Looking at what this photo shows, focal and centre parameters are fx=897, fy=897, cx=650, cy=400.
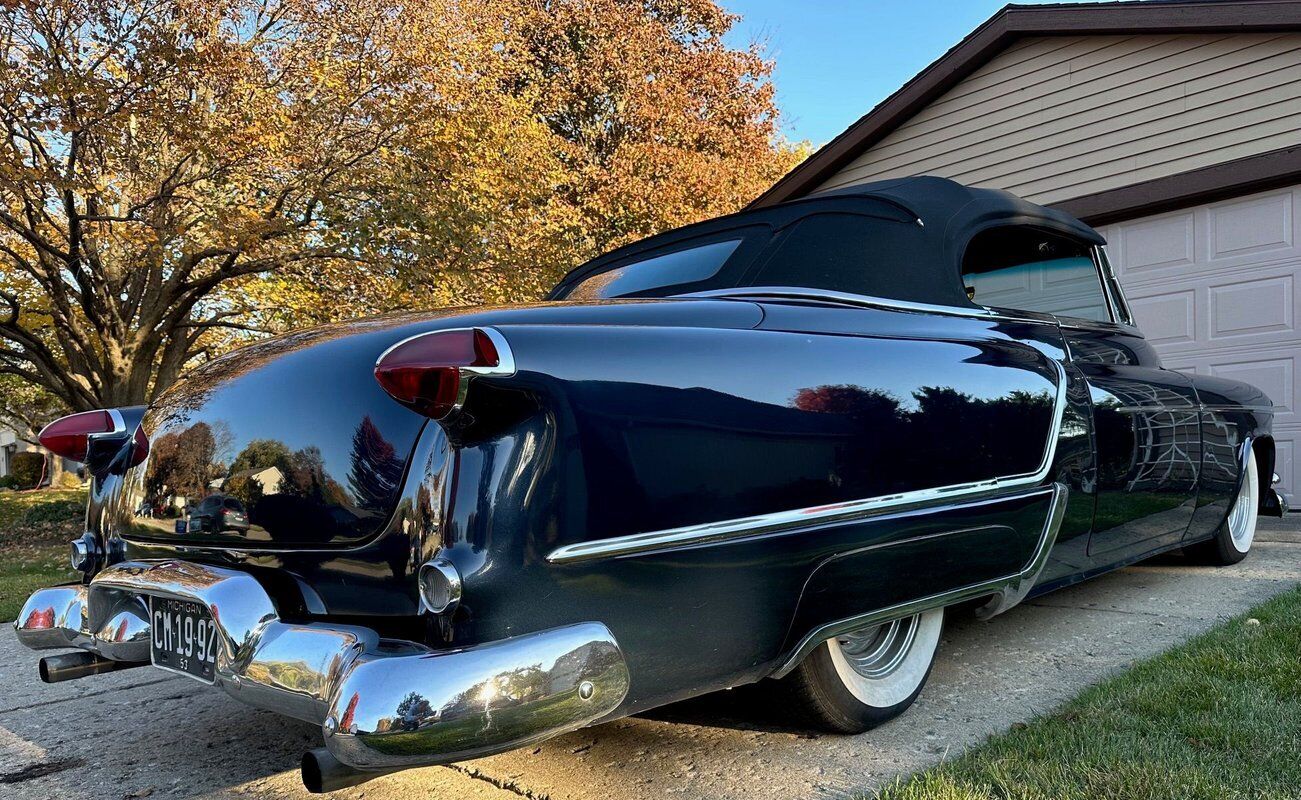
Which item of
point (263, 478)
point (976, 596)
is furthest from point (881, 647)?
point (263, 478)

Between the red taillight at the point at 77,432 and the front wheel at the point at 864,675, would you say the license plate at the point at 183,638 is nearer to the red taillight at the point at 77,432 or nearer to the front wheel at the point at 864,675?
the red taillight at the point at 77,432

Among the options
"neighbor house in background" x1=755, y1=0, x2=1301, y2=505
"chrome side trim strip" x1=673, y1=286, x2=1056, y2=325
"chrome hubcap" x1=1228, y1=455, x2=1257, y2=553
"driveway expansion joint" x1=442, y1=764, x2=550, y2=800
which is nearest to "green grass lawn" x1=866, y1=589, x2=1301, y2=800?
"driveway expansion joint" x1=442, y1=764, x2=550, y2=800

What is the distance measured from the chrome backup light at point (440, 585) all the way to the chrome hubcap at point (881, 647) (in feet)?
4.15

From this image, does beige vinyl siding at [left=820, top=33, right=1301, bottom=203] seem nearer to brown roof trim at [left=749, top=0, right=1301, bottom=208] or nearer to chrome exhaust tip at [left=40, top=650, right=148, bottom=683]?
brown roof trim at [left=749, top=0, right=1301, bottom=208]

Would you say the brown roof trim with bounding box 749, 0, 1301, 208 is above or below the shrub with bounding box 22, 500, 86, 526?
above

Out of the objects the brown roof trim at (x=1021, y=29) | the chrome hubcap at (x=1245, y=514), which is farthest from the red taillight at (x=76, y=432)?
the chrome hubcap at (x=1245, y=514)

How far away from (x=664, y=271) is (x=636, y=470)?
1.46m

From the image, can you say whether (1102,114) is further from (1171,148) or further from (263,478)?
(263,478)

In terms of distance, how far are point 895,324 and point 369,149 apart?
9318mm

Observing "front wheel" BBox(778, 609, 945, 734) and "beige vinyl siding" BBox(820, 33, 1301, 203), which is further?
"beige vinyl siding" BBox(820, 33, 1301, 203)

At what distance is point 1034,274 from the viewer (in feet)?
12.1

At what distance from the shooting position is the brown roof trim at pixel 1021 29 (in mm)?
6559

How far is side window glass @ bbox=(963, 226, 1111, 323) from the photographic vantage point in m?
3.22

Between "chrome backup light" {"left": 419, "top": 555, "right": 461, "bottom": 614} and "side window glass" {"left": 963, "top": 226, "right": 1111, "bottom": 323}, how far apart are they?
2.04 m
